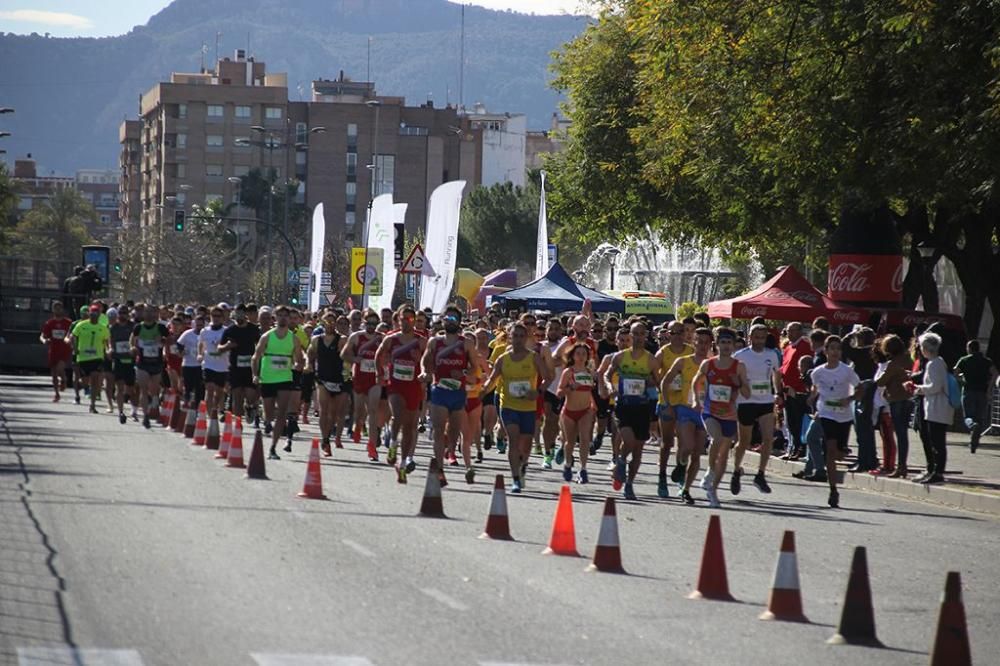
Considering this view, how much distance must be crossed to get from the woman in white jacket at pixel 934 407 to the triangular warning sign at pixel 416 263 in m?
17.4

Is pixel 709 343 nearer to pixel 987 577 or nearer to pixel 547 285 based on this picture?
pixel 987 577

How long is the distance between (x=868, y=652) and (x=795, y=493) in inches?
462

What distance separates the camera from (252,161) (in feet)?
526

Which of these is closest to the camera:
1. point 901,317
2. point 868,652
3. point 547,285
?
point 868,652

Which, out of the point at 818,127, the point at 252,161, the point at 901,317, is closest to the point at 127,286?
the point at 252,161

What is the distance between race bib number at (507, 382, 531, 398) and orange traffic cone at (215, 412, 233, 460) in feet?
11.9

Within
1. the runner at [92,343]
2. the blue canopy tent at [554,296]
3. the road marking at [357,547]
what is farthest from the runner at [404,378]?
the blue canopy tent at [554,296]

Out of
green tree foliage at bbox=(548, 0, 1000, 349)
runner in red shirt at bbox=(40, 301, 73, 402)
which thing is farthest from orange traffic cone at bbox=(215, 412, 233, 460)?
runner in red shirt at bbox=(40, 301, 73, 402)

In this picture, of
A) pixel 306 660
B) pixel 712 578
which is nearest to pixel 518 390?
pixel 712 578

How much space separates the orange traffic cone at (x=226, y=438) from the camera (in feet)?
70.5

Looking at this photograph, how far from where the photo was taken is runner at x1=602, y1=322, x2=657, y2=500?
19.4 meters

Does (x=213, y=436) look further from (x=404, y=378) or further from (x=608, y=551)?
(x=608, y=551)

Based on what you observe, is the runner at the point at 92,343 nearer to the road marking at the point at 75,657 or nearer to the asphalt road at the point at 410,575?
the asphalt road at the point at 410,575

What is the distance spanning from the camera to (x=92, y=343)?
32.6 meters
